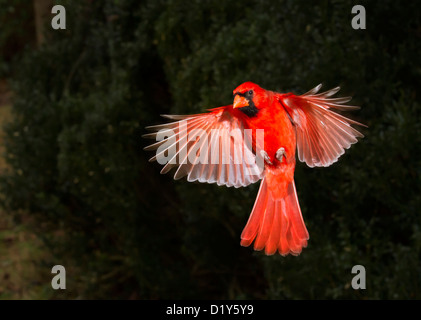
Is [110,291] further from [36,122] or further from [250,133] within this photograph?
[250,133]

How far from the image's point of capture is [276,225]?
0.91 metres

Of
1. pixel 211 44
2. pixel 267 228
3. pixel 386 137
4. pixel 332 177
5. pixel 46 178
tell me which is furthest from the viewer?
pixel 46 178

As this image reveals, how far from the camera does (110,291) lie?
14.5 feet

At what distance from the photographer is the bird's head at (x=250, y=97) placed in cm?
90

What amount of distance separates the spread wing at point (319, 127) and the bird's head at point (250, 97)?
2.7 inches

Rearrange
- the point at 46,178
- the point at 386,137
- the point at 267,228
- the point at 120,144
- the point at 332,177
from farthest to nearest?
the point at 46,178
the point at 120,144
the point at 332,177
the point at 386,137
the point at 267,228

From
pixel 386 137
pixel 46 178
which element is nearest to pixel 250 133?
pixel 386 137

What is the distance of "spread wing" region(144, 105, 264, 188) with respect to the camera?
0.85 m

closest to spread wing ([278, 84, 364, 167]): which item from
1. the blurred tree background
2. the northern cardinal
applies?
the northern cardinal

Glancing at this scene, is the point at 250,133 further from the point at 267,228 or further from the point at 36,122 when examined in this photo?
the point at 36,122

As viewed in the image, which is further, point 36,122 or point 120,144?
point 36,122

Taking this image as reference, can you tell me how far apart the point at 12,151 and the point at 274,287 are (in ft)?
7.69

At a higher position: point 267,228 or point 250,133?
point 250,133

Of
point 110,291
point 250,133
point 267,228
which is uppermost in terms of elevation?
point 250,133
